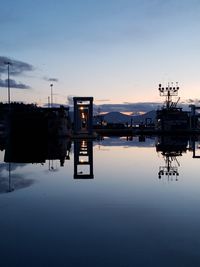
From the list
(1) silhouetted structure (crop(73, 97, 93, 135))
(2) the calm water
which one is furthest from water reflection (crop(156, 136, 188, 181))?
(1) silhouetted structure (crop(73, 97, 93, 135))

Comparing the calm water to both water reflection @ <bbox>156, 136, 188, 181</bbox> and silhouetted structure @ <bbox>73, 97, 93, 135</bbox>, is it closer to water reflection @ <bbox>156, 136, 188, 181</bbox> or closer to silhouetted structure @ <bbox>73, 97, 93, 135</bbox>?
water reflection @ <bbox>156, 136, 188, 181</bbox>

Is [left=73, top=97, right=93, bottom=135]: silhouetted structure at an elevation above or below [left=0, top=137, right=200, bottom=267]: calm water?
above

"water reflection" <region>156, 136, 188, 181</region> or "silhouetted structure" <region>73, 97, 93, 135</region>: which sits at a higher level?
Result: "silhouetted structure" <region>73, 97, 93, 135</region>

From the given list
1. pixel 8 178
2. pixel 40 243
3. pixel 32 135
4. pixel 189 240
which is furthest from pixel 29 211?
pixel 32 135

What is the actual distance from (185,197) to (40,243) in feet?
18.0

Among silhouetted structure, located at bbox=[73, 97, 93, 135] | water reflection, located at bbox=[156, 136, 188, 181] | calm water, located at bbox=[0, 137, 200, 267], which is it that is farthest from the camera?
silhouetted structure, located at bbox=[73, 97, 93, 135]

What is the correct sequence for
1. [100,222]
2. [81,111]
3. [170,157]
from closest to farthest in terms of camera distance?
[100,222] < [170,157] < [81,111]

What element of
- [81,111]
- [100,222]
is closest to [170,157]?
[100,222]

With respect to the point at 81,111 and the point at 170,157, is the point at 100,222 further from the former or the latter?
A: the point at 81,111

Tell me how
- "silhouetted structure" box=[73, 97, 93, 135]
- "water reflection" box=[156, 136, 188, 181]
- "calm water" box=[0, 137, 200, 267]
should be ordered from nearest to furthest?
"calm water" box=[0, 137, 200, 267] → "water reflection" box=[156, 136, 188, 181] → "silhouetted structure" box=[73, 97, 93, 135]

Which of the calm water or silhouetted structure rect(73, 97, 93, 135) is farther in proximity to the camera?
silhouetted structure rect(73, 97, 93, 135)

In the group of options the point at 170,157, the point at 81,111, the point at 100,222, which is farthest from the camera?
the point at 81,111

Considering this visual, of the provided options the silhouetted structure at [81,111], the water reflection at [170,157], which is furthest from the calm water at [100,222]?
the silhouetted structure at [81,111]

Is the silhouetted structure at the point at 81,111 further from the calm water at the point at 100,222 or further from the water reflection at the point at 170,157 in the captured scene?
the calm water at the point at 100,222
